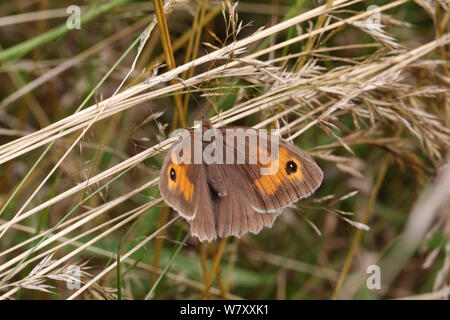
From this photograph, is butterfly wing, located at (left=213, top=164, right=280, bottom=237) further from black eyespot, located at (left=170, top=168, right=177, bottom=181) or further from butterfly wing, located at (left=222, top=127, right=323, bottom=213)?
black eyespot, located at (left=170, top=168, right=177, bottom=181)

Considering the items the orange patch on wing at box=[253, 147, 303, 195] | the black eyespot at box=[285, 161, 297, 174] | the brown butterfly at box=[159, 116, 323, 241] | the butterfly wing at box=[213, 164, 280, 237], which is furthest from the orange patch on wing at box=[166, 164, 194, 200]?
the black eyespot at box=[285, 161, 297, 174]

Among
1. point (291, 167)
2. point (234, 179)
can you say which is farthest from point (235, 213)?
point (291, 167)

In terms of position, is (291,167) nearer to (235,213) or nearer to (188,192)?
(235,213)

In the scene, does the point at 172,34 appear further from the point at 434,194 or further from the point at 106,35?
the point at 434,194

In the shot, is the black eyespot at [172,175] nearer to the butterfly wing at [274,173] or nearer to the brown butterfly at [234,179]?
the brown butterfly at [234,179]

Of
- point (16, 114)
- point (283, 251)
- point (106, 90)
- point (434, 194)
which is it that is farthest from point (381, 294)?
point (16, 114)

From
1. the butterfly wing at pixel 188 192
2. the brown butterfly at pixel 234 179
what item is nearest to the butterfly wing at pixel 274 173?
the brown butterfly at pixel 234 179

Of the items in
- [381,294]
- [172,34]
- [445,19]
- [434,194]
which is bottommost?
[381,294]
